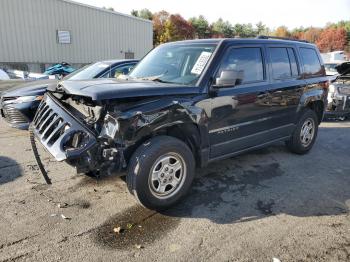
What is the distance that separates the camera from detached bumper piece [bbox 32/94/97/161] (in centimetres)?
309

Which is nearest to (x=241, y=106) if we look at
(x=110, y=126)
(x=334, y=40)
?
(x=110, y=126)

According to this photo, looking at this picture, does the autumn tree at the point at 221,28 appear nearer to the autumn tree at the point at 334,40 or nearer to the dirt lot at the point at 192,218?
the autumn tree at the point at 334,40

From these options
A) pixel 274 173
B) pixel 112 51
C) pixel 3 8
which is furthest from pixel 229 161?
pixel 112 51

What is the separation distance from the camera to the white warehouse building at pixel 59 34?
18250 millimetres

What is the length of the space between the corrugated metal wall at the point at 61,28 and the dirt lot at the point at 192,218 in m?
16.1

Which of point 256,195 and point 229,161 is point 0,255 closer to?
point 256,195

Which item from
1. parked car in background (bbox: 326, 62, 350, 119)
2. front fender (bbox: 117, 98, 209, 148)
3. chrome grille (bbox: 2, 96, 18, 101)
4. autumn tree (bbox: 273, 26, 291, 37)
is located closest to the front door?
front fender (bbox: 117, 98, 209, 148)

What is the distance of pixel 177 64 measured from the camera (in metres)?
4.27

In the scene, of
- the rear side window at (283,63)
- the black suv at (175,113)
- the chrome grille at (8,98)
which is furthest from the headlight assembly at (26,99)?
the rear side window at (283,63)

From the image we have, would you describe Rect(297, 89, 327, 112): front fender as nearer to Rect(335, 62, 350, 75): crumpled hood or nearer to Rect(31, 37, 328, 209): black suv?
Rect(31, 37, 328, 209): black suv

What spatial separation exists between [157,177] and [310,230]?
67.3 inches

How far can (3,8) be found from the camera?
57.9 feet

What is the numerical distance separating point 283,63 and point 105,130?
322 centimetres

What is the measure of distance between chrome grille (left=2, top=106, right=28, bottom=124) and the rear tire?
4.93 m
